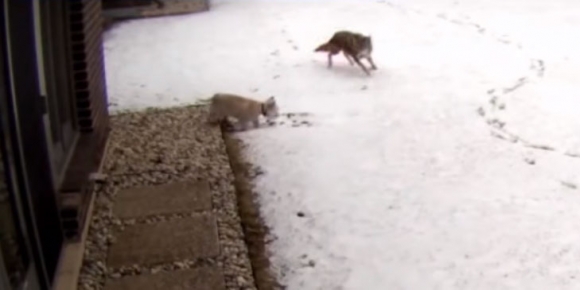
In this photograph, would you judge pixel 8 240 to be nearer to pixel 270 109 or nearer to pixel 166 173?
pixel 166 173

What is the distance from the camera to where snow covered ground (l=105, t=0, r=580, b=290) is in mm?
3086

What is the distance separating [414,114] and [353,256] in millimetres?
1977

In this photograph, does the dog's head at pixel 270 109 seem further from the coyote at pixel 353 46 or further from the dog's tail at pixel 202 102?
the coyote at pixel 353 46

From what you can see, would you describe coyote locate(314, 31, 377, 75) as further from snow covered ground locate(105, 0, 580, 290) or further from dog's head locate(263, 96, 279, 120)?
dog's head locate(263, 96, 279, 120)

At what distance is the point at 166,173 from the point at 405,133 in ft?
4.91

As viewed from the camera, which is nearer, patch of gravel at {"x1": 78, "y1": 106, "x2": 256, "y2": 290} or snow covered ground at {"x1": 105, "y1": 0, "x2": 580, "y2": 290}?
patch of gravel at {"x1": 78, "y1": 106, "x2": 256, "y2": 290}

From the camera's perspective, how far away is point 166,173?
3.96 metres

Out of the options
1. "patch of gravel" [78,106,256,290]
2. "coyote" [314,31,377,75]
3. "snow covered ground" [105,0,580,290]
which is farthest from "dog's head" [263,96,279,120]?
"coyote" [314,31,377,75]

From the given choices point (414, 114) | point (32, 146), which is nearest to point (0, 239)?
point (32, 146)

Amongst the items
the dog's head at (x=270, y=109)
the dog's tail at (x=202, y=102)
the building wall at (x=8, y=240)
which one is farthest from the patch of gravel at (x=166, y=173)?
the building wall at (x=8, y=240)

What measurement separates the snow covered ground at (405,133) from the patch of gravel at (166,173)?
7.6 inches

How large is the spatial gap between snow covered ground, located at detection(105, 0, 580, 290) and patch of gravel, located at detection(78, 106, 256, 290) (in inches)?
7.6

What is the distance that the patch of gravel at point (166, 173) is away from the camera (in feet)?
9.76

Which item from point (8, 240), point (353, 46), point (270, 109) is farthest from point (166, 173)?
point (353, 46)
